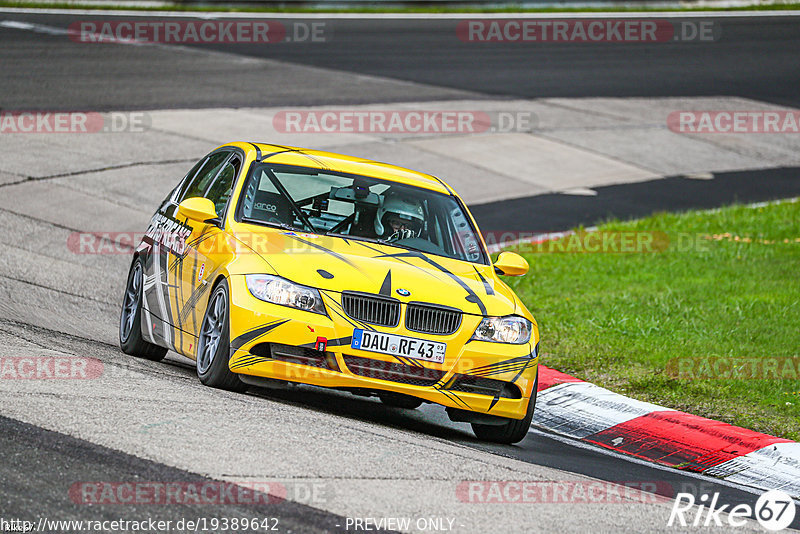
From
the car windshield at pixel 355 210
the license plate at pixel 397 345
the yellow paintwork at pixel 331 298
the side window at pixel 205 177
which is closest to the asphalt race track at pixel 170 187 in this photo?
the yellow paintwork at pixel 331 298

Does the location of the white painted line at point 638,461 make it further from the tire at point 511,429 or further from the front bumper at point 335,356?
the front bumper at point 335,356

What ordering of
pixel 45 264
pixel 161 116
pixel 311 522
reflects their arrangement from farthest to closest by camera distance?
pixel 161 116 → pixel 45 264 → pixel 311 522

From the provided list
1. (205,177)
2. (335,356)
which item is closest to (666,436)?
(335,356)

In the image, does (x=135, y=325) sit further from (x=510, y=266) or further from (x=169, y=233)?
(x=510, y=266)

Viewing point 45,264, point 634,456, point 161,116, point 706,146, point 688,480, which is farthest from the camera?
point 706,146

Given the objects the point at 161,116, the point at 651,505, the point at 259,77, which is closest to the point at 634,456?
the point at 651,505

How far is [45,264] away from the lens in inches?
496

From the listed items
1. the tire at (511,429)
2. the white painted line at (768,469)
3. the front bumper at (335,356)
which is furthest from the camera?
the tire at (511,429)

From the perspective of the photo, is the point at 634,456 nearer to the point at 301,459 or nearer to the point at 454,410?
the point at 454,410

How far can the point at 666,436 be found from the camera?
8727 millimetres

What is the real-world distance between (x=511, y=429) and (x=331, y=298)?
1.57m

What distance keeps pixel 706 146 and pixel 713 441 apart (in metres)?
16.9

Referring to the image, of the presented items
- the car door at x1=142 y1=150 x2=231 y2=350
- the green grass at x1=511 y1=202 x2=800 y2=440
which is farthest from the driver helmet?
the green grass at x1=511 y1=202 x2=800 y2=440

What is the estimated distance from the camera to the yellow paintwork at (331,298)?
7461mm
